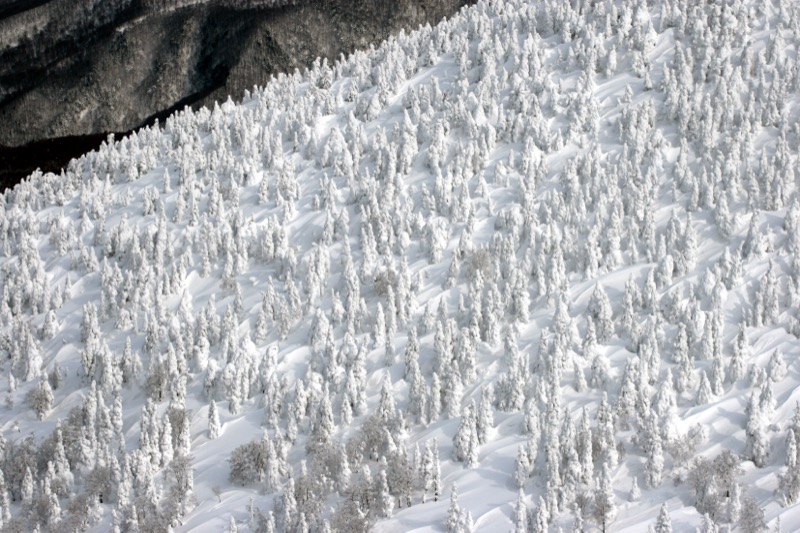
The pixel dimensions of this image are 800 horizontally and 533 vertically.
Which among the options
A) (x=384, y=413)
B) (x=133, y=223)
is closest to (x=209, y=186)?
(x=133, y=223)

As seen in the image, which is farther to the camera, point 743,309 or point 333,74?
point 333,74

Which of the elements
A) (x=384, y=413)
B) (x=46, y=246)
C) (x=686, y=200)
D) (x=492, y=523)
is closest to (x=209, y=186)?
(x=46, y=246)

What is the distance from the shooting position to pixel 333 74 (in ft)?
475

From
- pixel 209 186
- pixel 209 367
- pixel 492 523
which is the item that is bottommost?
pixel 492 523

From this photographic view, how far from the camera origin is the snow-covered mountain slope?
8088 cm

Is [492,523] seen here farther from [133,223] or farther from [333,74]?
[333,74]

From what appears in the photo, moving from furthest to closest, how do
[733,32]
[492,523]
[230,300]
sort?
Answer: [733,32], [230,300], [492,523]

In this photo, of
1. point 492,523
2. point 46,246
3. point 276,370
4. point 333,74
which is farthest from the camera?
point 333,74

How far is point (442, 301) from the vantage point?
9762cm

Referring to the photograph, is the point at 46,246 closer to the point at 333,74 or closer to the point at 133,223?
the point at 133,223

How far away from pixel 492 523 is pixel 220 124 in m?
74.4

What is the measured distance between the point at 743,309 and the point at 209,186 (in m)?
62.2

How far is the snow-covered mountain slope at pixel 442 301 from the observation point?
80.9m

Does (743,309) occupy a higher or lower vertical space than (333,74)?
lower
